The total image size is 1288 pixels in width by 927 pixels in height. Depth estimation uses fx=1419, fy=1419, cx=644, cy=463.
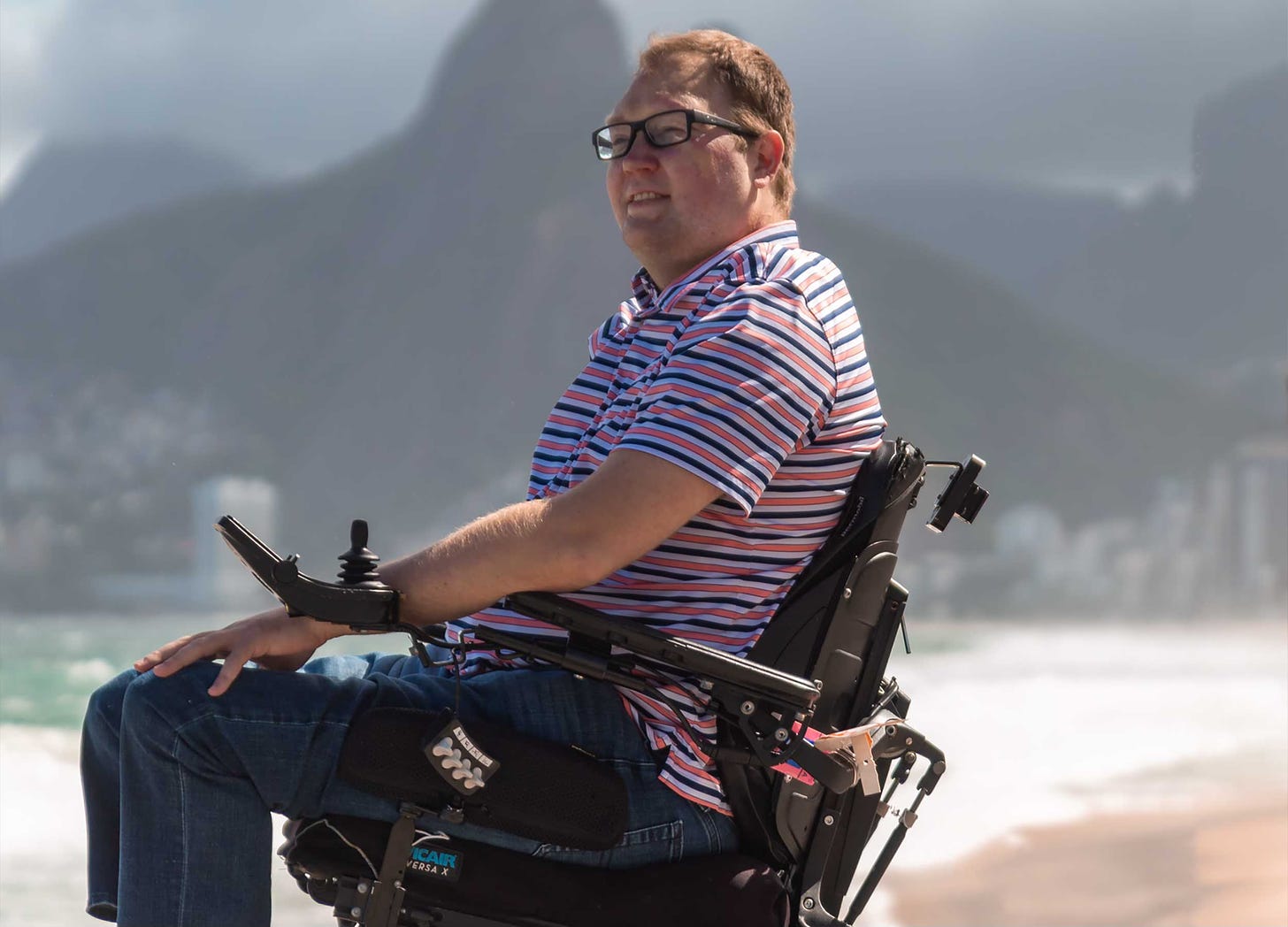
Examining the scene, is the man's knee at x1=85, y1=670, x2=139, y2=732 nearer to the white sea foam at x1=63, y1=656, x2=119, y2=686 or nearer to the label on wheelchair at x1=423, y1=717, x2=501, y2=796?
Result: the label on wheelchair at x1=423, y1=717, x2=501, y2=796

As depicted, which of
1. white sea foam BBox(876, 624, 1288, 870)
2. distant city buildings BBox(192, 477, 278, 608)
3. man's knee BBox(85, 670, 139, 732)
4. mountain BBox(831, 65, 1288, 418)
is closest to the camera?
man's knee BBox(85, 670, 139, 732)

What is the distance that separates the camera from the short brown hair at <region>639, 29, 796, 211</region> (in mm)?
1474

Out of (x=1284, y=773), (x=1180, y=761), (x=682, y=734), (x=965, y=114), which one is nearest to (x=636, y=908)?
(x=682, y=734)

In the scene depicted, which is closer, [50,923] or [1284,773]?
[50,923]

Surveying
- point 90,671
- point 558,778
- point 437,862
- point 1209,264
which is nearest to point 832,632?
point 558,778

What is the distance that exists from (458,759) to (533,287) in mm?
9053

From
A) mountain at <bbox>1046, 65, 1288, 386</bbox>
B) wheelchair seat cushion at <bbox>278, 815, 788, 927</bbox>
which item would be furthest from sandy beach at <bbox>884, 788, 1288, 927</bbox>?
mountain at <bbox>1046, 65, 1288, 386</bbox>

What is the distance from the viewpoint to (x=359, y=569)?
1.18m

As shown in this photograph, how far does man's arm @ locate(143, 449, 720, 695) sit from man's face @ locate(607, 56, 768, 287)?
0.35m

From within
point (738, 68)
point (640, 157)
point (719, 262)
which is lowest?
point (719, 262)

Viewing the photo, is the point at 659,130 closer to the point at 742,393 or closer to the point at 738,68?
the point at 738,68

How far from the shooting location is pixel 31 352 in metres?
10.3

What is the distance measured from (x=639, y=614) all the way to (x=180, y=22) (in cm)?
915

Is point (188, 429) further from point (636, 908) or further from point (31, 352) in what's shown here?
point (636, 908)
